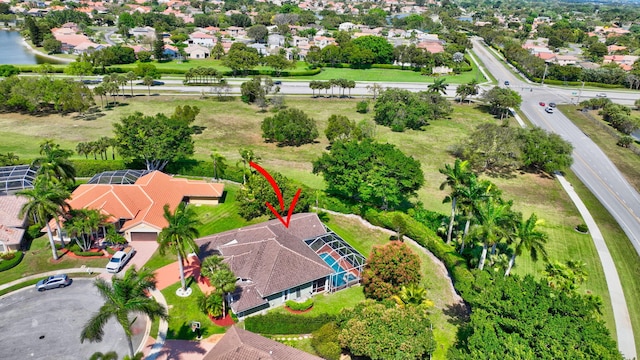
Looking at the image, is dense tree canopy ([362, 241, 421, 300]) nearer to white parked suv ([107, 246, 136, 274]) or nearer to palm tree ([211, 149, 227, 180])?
white parked suv ([107, 246, 136, 274])

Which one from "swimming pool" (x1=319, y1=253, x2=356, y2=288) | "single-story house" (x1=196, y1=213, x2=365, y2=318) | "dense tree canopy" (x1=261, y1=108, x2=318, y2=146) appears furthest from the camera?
"dense tree canopy" (x1=261, y1=108, x2=318, y2=146)

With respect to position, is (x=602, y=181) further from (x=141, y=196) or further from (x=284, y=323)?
(x=141, y=196)

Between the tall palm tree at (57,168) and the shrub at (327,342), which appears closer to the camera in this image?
the shrub at (327,342)

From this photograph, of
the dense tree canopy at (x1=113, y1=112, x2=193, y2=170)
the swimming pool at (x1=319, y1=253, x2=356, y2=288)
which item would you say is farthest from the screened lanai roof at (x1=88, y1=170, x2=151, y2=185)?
the swimming pool at (x1=319, y1=253, x2=356, y2=288)

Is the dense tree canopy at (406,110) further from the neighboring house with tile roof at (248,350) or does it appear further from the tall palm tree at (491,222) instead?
the neighboring house with tile roof at (248,350)

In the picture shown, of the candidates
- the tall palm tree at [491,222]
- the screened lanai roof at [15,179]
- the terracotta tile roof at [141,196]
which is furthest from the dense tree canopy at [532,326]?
the screened lanai roof at [15,179]

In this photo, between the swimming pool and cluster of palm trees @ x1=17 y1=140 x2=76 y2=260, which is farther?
the swimming pool

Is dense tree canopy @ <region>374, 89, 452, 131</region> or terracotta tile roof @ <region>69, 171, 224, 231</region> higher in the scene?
dense tree canopy @ <region>374, 89, 452, 131</region>
